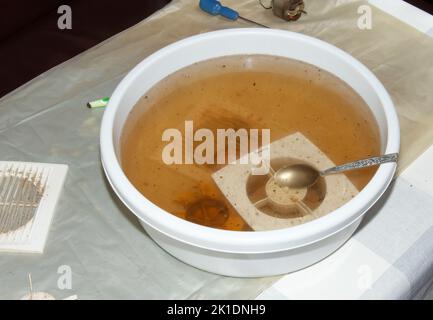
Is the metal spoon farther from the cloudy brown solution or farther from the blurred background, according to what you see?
the blurred background

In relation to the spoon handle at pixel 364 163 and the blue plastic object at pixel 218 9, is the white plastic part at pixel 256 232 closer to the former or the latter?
the spoon handle at pixel 364 163

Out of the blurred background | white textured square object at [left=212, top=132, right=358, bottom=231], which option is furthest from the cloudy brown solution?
the blurred background

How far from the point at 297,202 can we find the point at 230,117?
189mm

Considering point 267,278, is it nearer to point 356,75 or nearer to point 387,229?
point 387,229

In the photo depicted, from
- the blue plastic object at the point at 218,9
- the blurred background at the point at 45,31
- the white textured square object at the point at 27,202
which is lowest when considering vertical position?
the blurred background at the point at 45,31

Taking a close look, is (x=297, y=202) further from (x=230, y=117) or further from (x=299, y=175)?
(x=230, y=117)

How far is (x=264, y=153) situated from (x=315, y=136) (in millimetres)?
79

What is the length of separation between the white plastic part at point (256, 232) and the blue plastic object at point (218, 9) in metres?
0.22

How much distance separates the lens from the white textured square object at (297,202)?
713 millimetres

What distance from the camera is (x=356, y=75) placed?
768mm

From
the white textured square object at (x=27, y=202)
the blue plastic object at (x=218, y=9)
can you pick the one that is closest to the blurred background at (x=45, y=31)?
the blue plastic object at (x=218, y=9)

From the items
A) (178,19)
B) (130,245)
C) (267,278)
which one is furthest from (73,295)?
(178,19)

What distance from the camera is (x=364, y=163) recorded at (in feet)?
2.22

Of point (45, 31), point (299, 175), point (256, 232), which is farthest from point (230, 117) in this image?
point (45, 31)
